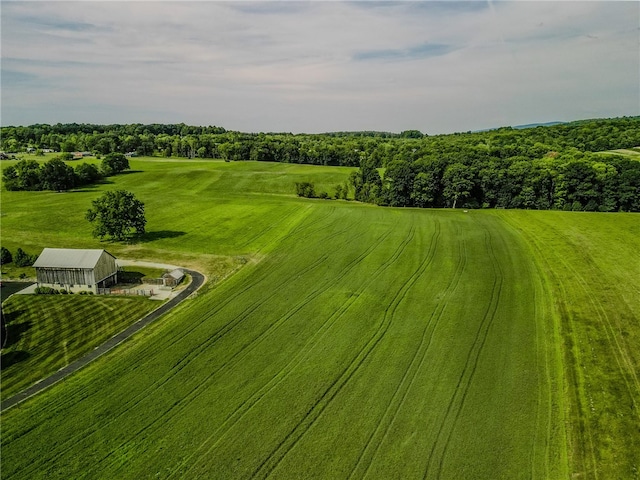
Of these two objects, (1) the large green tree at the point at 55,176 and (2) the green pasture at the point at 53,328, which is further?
(1) the large green tree at the point at 55,176

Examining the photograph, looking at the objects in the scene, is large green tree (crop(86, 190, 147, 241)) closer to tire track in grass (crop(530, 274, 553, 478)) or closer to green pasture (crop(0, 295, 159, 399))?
green pasture (crop(0, 295, 159, 399))

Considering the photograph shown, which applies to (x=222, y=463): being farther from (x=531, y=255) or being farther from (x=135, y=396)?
(x=531, y=255)

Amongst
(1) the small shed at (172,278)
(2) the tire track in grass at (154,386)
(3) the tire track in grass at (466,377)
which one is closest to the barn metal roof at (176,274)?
(1) the small shed at (172,278)


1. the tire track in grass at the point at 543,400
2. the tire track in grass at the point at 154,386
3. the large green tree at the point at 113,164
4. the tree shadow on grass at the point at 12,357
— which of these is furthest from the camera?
the large green tree at the point at 113,164

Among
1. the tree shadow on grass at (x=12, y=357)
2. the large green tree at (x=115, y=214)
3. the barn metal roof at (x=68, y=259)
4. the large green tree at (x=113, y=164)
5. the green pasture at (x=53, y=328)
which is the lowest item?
the tree shadow on grass at (x=12, y=357)

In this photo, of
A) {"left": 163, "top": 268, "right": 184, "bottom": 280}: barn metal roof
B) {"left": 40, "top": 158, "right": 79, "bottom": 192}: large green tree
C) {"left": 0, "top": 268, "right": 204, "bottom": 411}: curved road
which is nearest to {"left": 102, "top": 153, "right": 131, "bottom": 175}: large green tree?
{"left": 40, "top": 158, "right": 79, "bottom": 192}: large green tree

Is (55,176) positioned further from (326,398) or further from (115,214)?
(326,398)

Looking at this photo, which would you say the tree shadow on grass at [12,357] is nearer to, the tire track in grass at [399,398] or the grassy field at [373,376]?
the grassy field at [373,376]
